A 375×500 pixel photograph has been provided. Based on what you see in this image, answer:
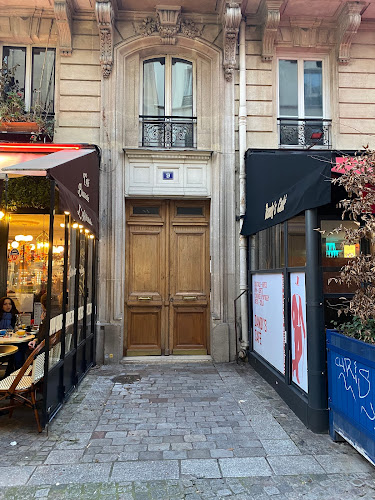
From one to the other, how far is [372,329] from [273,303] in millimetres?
2253

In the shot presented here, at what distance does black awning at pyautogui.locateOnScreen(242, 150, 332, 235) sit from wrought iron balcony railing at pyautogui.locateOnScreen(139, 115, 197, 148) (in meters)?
1.45

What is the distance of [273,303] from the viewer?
5.82 metres

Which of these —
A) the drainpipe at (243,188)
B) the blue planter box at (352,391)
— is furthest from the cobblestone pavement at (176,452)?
the drainpipe at (243,188)

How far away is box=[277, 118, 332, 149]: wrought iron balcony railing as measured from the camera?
805cm

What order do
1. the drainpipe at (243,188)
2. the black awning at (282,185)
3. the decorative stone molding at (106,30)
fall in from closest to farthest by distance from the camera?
the black awning at (282,185) → the decorative stone molding at (106,30) → the drainpipe at (243,188)

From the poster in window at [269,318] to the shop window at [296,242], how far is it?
16.9 inches

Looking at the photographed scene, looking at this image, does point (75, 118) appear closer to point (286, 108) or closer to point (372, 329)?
point (286, 108)

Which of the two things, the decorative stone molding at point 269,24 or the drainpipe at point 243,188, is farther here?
the decorative stone molding at point 269,24

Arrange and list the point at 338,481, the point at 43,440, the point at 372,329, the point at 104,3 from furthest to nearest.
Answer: the point at 104,3 → the point at 43,440 → the point at 372,329 → the point at 338,481

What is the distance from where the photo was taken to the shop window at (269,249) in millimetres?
5633

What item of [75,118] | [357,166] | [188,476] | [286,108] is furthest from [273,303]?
[75,118]

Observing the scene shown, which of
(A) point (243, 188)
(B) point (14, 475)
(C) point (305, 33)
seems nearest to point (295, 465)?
(B) point (14, 475)

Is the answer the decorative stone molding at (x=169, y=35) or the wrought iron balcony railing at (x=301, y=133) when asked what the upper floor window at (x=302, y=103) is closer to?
the wrought iron balcony railing at (x=301, y=133)

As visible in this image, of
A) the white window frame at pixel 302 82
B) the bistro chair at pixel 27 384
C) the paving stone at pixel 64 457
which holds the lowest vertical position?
the paving stone at pixel 64 457
